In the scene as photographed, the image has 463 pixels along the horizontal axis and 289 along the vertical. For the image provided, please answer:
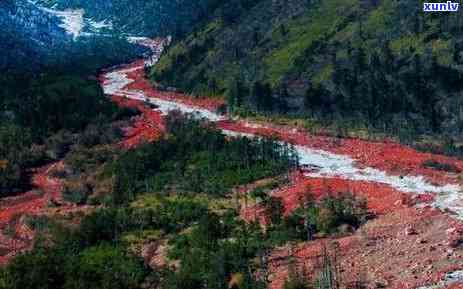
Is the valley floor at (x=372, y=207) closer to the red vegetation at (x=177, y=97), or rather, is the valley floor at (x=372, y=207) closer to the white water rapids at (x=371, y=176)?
the white water rapids at (x=371, y=176)

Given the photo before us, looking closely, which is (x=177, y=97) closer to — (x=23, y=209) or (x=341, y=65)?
(x=341, y=65)

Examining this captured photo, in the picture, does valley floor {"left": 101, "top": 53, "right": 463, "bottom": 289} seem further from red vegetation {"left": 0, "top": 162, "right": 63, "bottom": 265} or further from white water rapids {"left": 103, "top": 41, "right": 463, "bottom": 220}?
red vegetation {"left": 0, "top": 162, "right": 63, "bottom": 265}

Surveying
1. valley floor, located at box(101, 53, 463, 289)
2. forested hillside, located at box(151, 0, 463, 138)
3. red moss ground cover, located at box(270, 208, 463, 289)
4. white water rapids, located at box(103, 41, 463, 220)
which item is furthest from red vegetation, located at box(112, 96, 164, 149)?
red moss ground cover, located at box(270, 208, 463, 289)

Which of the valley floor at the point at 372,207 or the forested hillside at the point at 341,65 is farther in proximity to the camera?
the forested hillside at the point at 341,65

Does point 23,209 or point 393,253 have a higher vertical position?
point 393,253

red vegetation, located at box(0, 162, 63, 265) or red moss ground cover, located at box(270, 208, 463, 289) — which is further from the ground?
red moss ground cover, located at box(270, 208, 463, 289)

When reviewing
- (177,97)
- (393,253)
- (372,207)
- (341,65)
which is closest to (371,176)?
(372,207)

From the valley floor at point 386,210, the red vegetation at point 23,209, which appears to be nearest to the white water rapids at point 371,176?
the valley floor at point 386,210

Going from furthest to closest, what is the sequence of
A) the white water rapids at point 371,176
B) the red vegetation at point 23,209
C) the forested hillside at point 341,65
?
Result: the forested hillside at point 341,65, the red vegetation at point 23,209, the white water rapids at point 371,176

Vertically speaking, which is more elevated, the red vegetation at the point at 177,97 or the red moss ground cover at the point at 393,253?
the red vegetation at the point at 177,97

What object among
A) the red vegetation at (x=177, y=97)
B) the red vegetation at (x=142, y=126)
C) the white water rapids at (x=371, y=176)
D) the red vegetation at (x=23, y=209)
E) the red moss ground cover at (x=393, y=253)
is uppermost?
the red vegetation at (x=177, y=97)
